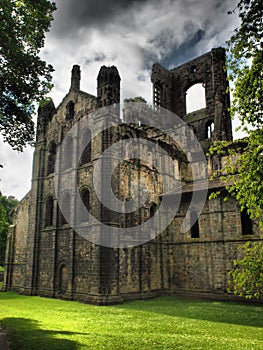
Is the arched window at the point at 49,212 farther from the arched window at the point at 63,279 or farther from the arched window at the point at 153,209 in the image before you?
the arched window at the point at 153,209

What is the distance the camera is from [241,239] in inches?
719

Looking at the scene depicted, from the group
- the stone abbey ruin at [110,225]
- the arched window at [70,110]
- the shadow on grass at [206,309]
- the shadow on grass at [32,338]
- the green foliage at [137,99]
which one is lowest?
the shadow on grass at [206,309]

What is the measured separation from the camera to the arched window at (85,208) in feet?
62.6

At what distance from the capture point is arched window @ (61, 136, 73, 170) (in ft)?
71.3

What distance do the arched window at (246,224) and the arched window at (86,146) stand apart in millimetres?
10348

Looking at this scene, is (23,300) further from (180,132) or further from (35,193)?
(180,132)

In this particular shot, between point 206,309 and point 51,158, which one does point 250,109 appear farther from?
point 51,158

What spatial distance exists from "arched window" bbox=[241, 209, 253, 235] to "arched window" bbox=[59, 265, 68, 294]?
36.5 feet

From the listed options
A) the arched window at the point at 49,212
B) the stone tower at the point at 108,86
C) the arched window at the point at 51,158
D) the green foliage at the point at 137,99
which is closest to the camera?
the stone tower at the point at 108,86

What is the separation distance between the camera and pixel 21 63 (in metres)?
10.1

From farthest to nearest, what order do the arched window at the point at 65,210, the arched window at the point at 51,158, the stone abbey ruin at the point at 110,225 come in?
the arched window at the point at 51,158 → the arched window at the point at 65,210 → the stone abbey ruin at the point at 110,225

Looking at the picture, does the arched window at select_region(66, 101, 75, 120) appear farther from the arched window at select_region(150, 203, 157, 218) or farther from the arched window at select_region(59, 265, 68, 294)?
the arched window at select_region(59, 265, 68, 294)

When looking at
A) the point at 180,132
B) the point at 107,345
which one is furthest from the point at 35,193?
the point at 107,345

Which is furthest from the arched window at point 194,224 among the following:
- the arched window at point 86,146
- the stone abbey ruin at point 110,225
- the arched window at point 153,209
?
the arched window at point 86,146
